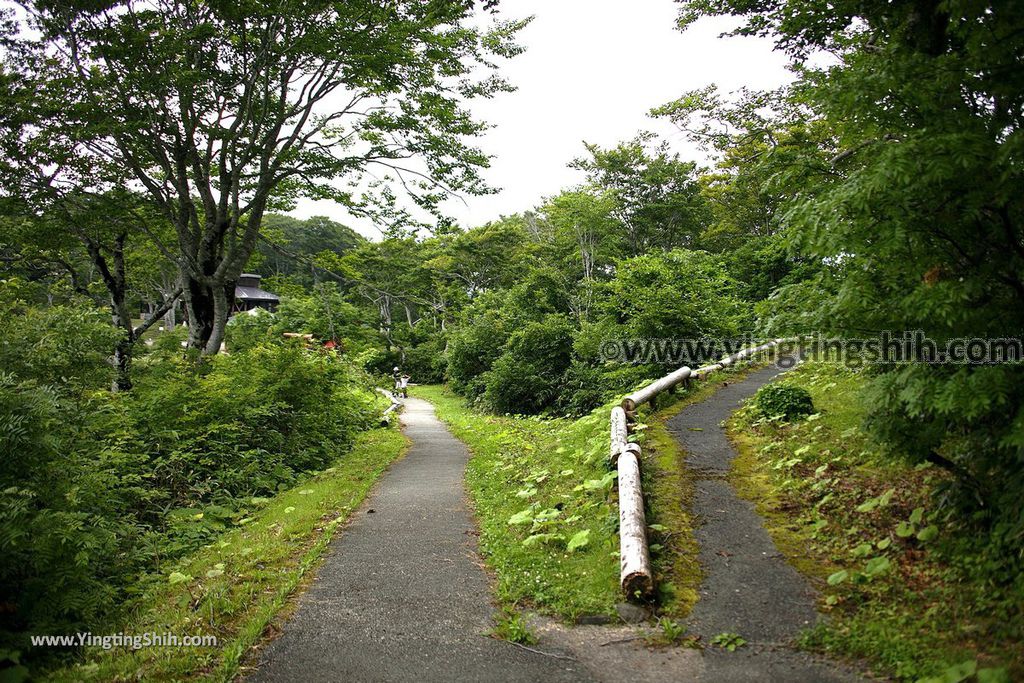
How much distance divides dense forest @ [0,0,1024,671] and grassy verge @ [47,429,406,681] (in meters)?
0.43

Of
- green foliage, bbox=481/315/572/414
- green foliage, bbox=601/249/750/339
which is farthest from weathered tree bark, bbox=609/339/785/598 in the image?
green foliage, bbox=481/315/572/414

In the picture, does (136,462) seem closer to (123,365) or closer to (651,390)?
(123,365)

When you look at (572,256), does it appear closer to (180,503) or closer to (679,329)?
(679,329)

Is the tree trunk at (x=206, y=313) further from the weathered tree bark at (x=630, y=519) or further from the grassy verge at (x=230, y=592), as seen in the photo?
the weathered tree bark at (x=630, y=519)

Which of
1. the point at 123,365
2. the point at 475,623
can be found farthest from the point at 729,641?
the point at 123,365

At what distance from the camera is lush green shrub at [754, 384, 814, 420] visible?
9219 mm

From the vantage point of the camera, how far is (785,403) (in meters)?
9.31

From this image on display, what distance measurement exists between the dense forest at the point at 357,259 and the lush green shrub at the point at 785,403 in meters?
2.19

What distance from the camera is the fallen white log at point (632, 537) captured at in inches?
180

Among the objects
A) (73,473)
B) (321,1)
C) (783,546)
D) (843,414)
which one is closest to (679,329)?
(843,414)

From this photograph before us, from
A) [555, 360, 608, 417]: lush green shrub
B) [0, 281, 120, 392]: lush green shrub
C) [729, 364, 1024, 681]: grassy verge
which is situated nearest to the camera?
[729, 364, 1024, 681]: grassy verge

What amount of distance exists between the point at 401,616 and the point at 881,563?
389 centimetres

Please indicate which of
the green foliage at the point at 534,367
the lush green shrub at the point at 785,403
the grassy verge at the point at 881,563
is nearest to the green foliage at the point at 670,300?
the green foliage at the point at 534,367

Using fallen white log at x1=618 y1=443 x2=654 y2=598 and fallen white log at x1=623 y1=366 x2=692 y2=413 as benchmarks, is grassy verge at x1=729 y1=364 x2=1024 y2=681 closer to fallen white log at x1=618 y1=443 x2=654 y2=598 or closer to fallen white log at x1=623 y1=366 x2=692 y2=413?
fallen white log at x1=618 y1=443 x2=654 y2=598
